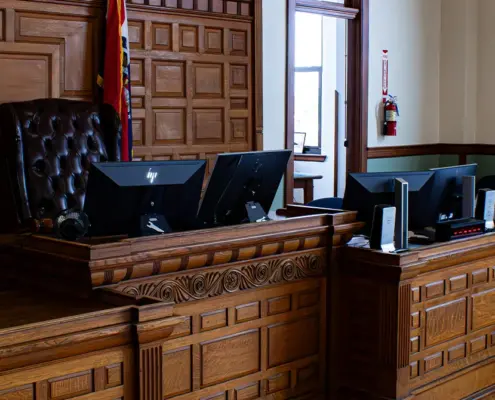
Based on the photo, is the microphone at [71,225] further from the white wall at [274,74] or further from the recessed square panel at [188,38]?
the white wall at [274,74]

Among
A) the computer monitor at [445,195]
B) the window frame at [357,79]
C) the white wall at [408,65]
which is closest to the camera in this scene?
the computer monitor at [445,195]

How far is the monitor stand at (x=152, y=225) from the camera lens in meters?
3.27

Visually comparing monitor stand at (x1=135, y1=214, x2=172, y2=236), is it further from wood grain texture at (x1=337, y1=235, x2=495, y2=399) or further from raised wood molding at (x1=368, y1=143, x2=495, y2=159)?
raised wood molding at (x1=368, y1=143, x2=495, y2=159)

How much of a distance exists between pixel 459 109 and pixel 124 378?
6793 millimetres

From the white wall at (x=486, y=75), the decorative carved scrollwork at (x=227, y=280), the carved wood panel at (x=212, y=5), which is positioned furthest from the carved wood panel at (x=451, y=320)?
the white wall at (x=486, y=75)

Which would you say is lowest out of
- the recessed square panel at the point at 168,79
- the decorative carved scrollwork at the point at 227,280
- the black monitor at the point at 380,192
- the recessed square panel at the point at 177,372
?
the recessed square panel at the point at 177,372

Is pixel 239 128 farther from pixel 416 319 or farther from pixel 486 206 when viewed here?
pixel 416 319

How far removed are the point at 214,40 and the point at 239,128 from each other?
28.6 inches

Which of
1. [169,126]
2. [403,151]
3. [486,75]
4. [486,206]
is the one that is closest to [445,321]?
[486,206]

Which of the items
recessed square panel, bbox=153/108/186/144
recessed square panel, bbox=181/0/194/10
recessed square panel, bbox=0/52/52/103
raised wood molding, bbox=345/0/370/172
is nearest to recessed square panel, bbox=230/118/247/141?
recessed square panel, bbox=153/108/186/144

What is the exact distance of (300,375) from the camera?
365cm

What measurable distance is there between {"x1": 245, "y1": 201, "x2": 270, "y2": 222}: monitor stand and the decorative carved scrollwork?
0.25 meters

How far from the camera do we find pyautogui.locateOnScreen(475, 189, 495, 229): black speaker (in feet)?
14.2

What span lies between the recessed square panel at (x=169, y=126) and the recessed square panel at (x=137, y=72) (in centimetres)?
25
